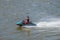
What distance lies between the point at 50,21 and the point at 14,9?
11.4 metres

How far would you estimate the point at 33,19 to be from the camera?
32500 millimetres

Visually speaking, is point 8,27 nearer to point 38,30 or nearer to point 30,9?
point 38,30

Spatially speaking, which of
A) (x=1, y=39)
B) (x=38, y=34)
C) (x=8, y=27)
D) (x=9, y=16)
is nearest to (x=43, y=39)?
(x=38, y=34)

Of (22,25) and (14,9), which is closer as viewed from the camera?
(22,25)

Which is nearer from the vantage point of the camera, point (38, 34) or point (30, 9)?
point (38, 34)

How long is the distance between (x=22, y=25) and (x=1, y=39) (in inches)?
161

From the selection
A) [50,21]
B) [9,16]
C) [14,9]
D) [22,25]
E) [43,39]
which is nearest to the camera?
[43,39]

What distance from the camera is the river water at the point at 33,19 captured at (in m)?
25.0

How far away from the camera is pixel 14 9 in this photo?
40.4m

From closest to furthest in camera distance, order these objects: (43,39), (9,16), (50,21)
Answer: (43,39)
(50,21)
(9,16)

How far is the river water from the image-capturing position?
25.0 metres

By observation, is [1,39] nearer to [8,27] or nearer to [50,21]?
[8,27]

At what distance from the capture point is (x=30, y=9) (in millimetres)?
40594

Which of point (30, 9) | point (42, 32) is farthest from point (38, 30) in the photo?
point (30, 9)
